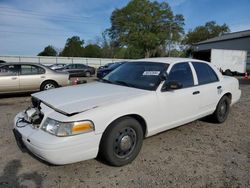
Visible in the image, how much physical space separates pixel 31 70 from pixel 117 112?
6846 millimetres

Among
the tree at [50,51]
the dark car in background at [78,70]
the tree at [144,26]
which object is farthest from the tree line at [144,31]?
the dark car in background at [78,70]

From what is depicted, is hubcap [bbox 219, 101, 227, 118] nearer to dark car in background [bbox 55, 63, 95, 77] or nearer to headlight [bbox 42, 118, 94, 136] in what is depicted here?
headlight [bbox 42, 118, 94, 136]

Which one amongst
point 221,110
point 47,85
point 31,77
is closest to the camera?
point 221,110

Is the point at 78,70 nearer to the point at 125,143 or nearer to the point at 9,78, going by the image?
the point at 9,78

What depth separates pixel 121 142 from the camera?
3.27 meters

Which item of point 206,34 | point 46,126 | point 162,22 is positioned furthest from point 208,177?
point 206,34

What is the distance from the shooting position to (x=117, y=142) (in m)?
3.24

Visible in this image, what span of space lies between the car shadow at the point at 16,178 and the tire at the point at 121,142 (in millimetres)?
894

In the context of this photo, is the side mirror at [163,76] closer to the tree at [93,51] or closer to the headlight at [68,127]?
the headlight at [68,127]

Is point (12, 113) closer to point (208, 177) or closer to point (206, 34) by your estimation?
point (208, 177)

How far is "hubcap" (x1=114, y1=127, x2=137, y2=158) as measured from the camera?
3.25 meters

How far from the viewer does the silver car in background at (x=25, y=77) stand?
8422 millimetres

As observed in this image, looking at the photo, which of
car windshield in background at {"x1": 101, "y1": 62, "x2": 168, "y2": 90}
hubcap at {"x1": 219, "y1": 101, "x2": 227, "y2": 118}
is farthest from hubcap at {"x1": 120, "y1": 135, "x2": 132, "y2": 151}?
hubcap at {"x1": 219, "y1": 101, "x2": 227, "y2": 118}

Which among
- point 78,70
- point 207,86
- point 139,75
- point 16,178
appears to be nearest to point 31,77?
point 139,75
